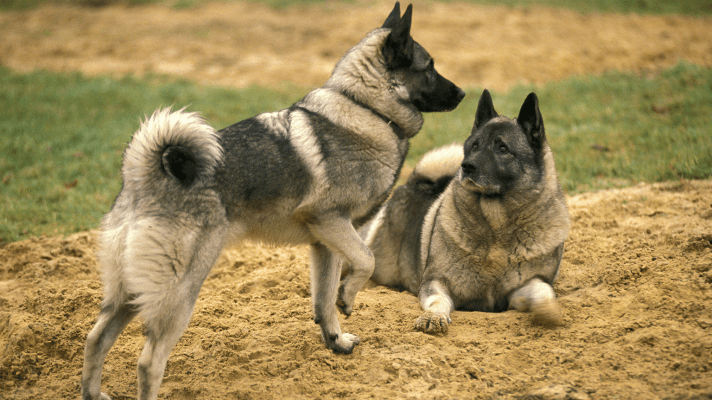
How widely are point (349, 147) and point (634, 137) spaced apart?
586 centimetres

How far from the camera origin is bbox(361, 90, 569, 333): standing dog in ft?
12.8

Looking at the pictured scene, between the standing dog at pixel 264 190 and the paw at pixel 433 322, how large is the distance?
1.50 ft

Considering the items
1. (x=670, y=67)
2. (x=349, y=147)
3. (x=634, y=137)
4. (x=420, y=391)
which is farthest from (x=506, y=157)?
(x=670, y=67)

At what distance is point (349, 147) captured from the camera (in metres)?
3.44

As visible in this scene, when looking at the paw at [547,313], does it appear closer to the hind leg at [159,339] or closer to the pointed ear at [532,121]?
the pointed ear at [532,121]

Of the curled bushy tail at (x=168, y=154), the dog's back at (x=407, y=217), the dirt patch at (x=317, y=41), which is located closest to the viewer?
the curled bushy tail at (x=168, y=154)

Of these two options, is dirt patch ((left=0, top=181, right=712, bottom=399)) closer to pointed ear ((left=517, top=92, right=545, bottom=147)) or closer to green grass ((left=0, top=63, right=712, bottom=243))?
pointed ear ((left=517, top=92, right=545, bottom=147))

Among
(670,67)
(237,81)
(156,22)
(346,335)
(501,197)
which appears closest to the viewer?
(346,335)

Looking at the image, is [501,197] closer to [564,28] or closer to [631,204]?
[631,204]

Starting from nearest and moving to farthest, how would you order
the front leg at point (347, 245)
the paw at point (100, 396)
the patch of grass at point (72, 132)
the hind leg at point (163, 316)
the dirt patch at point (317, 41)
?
1. the hind leg at point (163, 316)
2. the paw at point (100, 396)
3. the front leg at point (347, 245)
4. the patch of grass at point (72, 132)
5. the dirt patch at point (317, 41)

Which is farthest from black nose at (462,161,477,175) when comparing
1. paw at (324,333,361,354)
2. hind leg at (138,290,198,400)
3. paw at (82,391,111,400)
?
paw at (82,391,111,400)

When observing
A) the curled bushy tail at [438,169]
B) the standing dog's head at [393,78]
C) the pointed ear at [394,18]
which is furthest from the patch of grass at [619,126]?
the pointed ear at [394,18]

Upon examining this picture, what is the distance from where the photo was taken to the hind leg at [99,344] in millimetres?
3090

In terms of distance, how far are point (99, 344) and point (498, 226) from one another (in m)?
2.79
